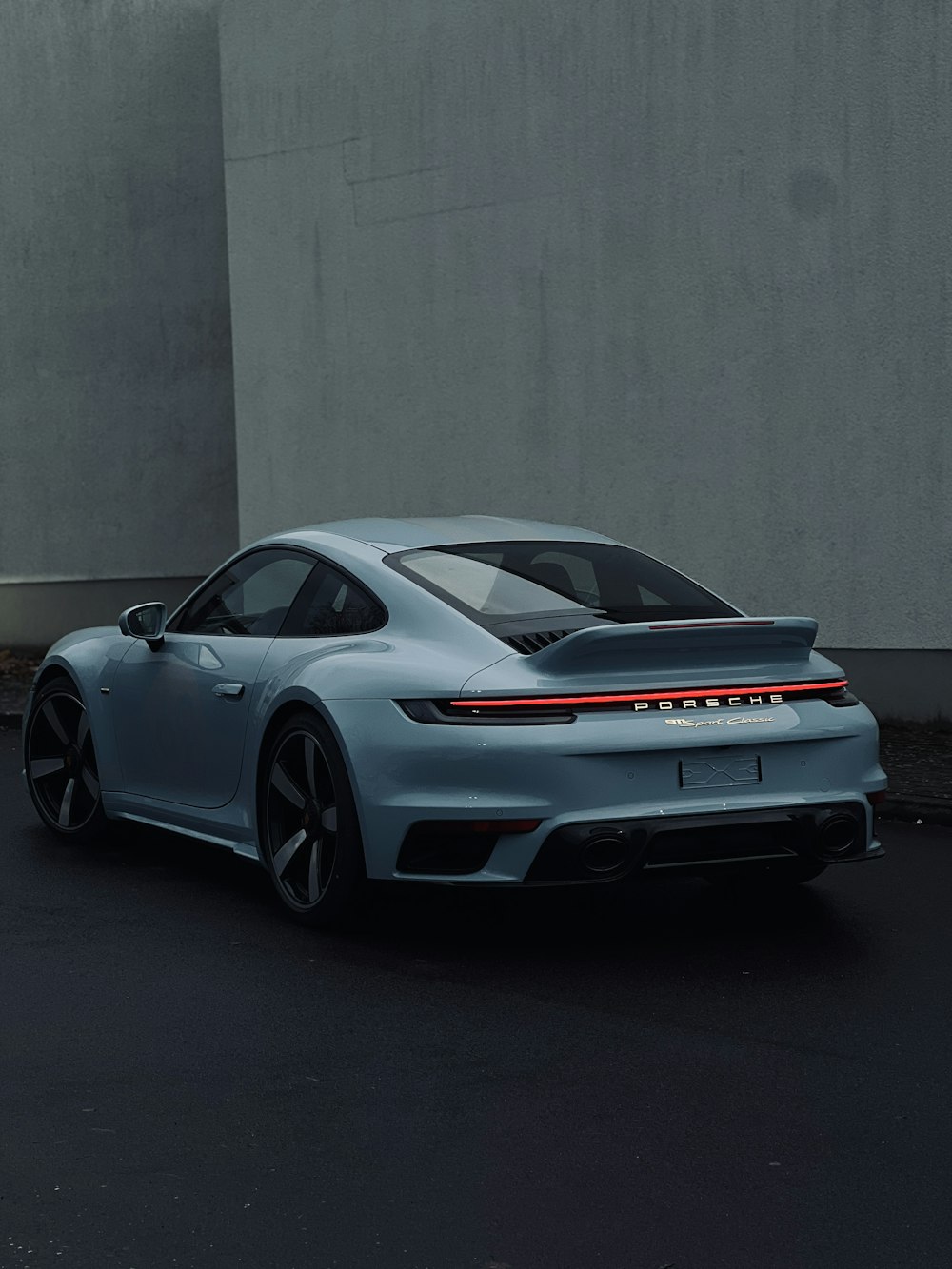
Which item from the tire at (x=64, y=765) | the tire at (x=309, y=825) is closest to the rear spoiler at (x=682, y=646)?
the tire at (x=309, y=825)

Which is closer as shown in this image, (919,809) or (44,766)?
(44,766)

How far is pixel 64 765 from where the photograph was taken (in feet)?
26.9

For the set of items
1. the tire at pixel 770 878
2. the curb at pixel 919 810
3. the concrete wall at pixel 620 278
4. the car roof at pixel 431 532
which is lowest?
the curb at pixel 919 810

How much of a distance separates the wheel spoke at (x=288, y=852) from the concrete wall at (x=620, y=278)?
21.7 feet

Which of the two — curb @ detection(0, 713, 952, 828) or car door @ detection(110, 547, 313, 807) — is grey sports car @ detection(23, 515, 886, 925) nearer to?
car door @ detection(110, 547, 313, 807)

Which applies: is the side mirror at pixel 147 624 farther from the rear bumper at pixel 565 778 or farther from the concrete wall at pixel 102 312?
the concrete wall at pixel 102 312

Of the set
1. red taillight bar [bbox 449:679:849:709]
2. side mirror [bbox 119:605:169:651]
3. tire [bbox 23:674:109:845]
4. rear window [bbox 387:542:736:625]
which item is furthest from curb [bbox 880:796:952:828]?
tire [bbox 23:674:109:845]

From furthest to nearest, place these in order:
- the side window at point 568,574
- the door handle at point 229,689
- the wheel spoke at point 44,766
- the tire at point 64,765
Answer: the wheel spoke at point 44,766 < the tire at point 64,765 < the door handle at point 229,689 < the side window at point 568,574

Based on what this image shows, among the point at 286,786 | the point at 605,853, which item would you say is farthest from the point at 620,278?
the point at 605,853

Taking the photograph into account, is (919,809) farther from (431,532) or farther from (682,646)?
(682,646)

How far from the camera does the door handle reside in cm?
663

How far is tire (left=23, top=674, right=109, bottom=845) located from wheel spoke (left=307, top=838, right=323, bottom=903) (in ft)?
6.41

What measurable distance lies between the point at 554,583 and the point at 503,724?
3.23 feet

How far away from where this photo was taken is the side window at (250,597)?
270 inches
